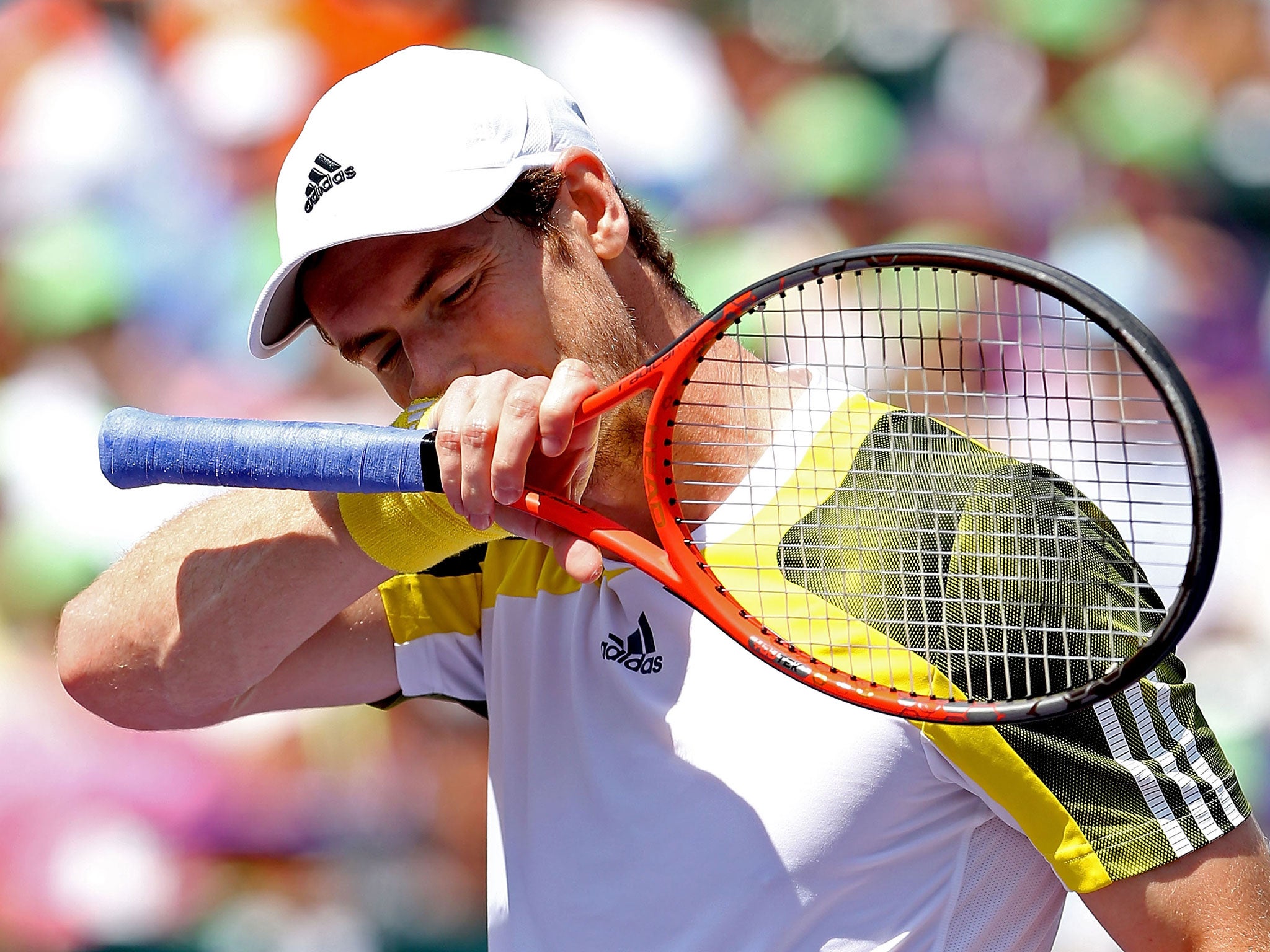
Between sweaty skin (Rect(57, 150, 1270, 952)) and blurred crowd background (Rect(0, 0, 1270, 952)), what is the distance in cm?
188

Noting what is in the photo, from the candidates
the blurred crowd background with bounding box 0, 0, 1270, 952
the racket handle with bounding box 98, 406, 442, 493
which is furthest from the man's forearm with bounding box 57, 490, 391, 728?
the blurred crowd background with bounding box 0, 0, 1270, 952

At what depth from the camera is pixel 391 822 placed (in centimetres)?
361

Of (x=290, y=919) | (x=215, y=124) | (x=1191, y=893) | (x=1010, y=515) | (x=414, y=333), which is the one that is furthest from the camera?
(x=215, y=124)

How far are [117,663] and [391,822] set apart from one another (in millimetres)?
1901

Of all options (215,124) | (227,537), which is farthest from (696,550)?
(215,124)

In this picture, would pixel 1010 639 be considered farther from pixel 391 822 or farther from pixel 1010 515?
pixel 391 822

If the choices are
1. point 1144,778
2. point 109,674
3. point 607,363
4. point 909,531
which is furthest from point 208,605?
point 1144,778

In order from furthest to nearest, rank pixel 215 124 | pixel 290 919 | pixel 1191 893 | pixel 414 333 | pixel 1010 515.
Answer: pixel 215 124, pixel 290 919, pixel 414 333, pixel 1010 515, pixel 1191 893

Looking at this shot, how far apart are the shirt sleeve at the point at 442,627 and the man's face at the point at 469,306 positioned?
30 cm

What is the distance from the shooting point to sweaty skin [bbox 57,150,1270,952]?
1672 mm

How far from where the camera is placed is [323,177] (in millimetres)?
1811

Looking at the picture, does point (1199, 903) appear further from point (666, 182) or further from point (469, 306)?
point (666, 182)

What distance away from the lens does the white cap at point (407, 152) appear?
1734 millimetres

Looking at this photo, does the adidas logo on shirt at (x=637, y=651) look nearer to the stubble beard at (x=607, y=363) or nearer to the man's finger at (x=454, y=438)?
the stubble beard at (x=607, y=363)
